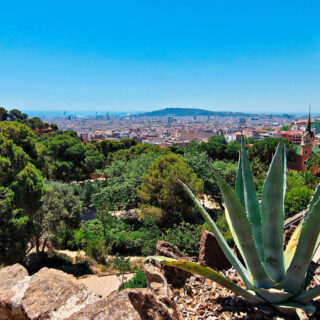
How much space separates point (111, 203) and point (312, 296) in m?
12.5

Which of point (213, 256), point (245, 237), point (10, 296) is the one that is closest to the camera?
point (245, 237)

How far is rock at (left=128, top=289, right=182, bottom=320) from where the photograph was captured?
6.07ft

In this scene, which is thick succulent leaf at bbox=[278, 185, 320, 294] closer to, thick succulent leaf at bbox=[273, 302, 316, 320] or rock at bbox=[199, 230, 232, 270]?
thick succulent leaf at bbox=[273, 302, 316, 320]

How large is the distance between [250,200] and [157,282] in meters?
1.10

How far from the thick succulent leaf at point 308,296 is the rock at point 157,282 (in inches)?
37.8

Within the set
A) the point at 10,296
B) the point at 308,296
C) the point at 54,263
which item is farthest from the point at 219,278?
the point at 54,263

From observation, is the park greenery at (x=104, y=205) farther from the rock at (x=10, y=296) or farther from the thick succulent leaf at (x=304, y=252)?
the rock at (x=10, y=296)

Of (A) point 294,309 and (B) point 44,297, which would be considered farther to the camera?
(B) point 44,297

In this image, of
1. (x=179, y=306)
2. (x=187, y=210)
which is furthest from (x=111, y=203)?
(x=179, y=306)

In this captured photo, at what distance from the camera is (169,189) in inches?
473

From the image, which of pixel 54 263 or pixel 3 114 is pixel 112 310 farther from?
pixel 3 114

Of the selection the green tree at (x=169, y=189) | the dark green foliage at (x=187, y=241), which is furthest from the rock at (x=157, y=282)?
the green tree at (x=169, y=189)

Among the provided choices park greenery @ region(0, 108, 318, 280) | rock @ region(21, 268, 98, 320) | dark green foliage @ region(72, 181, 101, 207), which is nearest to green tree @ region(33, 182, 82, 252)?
park greenery @ region(0, 108, 318, 280)

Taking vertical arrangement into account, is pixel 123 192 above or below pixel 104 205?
above
